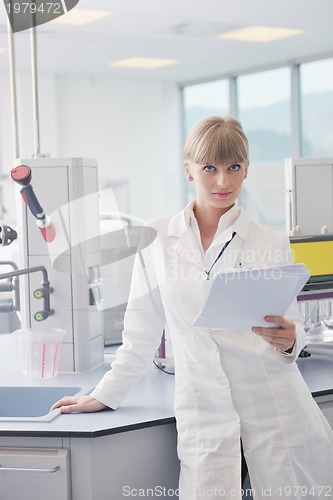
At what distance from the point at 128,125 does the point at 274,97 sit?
208cm

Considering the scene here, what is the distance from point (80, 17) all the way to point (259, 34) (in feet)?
6.33

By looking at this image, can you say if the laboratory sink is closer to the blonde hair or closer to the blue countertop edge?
the blue countertop edge

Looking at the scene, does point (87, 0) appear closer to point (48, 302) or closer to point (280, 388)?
point (48, 302)

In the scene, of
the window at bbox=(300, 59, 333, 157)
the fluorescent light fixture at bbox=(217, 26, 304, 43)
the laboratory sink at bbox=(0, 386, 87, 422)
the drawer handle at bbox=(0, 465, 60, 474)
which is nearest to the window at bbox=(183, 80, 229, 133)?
the window at bbox=(300, 59, 333, 157)

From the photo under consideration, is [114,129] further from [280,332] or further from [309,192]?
[280,332]

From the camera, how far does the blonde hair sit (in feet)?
5.99

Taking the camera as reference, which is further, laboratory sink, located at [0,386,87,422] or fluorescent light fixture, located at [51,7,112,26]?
fluorescent light fixture, located at [51,7,112,26]

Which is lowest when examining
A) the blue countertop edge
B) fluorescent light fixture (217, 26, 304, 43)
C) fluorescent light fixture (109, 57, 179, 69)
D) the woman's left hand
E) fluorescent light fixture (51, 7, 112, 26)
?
the blue countertop edge

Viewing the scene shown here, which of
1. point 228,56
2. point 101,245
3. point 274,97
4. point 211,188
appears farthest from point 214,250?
point 274,97

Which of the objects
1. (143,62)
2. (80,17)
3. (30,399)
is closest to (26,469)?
(30,399)

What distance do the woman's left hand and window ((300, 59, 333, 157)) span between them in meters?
7.25

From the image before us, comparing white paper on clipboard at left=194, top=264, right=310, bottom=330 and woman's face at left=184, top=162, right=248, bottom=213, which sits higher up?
woman's face at left=184, top=162, right=248, bottom=213

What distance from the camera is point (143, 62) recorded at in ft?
29.7

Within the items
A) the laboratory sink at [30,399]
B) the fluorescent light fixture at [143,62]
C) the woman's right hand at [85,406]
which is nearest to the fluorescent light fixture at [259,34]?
the fluorescent light fixture at [143,62]
